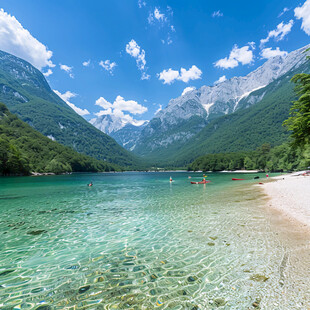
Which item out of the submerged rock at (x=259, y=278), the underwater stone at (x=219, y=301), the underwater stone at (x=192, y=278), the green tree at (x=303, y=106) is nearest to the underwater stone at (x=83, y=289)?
the underwater stone at (x=192, y=278)

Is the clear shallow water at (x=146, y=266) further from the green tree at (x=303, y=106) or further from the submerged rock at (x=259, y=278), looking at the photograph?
the green tree at (x=303, y=106)

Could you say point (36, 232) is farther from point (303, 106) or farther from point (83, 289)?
point (303, 106)

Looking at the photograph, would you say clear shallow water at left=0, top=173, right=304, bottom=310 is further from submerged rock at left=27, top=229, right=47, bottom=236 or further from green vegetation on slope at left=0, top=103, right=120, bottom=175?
green vegetation on slope at left=0, top=103, right=120, bottom=175

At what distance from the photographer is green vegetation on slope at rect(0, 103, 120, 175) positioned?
101250mm

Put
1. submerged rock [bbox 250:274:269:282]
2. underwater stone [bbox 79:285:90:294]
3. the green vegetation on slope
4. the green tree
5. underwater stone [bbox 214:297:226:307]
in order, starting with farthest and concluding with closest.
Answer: the green vegetation on slope → the green tree → submerged rock [bbox 250:274:269:282] → underwater stone [bbox 79:285:90:294] → underwater stone [bbox 214:297:226:307]

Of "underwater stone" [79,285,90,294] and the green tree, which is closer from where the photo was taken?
"underwater stone" [79,285,90,294]

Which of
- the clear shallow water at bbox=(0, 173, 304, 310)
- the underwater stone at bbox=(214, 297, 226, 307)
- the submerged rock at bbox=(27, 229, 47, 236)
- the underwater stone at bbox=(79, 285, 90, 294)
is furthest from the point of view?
the submerged rock at bbox=(27, 229, 47, 236)

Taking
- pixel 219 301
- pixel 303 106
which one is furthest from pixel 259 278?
pixel 303 106

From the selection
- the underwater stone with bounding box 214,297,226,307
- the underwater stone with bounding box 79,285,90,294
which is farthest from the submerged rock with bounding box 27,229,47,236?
the underwater stone with bounding box 214,297,226,307

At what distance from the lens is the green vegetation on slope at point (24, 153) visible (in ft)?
332

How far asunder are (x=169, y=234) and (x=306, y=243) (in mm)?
7836

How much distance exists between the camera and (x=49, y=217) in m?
18.1

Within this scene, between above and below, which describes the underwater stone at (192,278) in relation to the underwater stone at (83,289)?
below

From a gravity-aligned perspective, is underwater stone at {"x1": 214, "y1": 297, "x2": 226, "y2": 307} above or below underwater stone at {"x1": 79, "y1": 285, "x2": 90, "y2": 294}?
above
